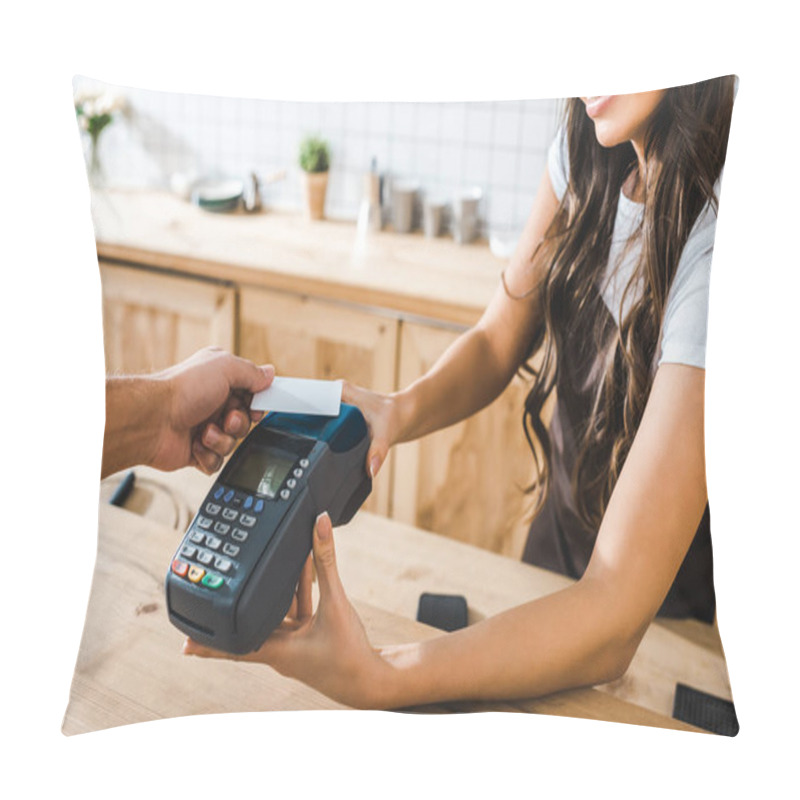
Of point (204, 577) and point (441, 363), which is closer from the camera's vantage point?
point (204, 577)

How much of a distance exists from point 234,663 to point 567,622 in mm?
360

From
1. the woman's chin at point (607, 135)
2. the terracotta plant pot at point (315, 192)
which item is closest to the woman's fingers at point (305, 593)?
the terracotta plant pot at point (315, 192)

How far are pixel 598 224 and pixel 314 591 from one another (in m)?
0.49

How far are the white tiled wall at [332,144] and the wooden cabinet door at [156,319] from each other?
0.11m

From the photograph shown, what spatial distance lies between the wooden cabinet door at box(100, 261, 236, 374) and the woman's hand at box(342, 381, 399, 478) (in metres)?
0.15

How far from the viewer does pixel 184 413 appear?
118 centimetres

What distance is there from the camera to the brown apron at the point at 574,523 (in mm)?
1171

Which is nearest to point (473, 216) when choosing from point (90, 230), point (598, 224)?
point (598, 224)

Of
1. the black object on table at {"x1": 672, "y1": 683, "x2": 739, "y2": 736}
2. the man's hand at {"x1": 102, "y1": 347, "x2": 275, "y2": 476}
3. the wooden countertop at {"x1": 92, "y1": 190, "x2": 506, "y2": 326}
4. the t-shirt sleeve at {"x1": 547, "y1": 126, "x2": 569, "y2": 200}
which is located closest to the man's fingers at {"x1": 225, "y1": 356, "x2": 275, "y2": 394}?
the man's hand at {"x1": 102, "y1": 347, "x2": 275, "y2": 476}

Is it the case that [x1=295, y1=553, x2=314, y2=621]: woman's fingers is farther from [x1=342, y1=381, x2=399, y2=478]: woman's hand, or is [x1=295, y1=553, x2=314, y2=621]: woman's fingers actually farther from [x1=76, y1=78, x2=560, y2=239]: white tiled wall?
[x1=76, y1=78, x2=560, y2=239]: white tiled wall

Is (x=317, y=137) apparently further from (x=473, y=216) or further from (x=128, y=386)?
(x=128, y=386)

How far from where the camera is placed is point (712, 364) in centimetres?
121

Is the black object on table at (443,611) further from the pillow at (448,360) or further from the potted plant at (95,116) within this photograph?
the potted plant at (95,116)

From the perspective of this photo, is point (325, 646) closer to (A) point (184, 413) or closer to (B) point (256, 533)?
(B) point (256, 533)
